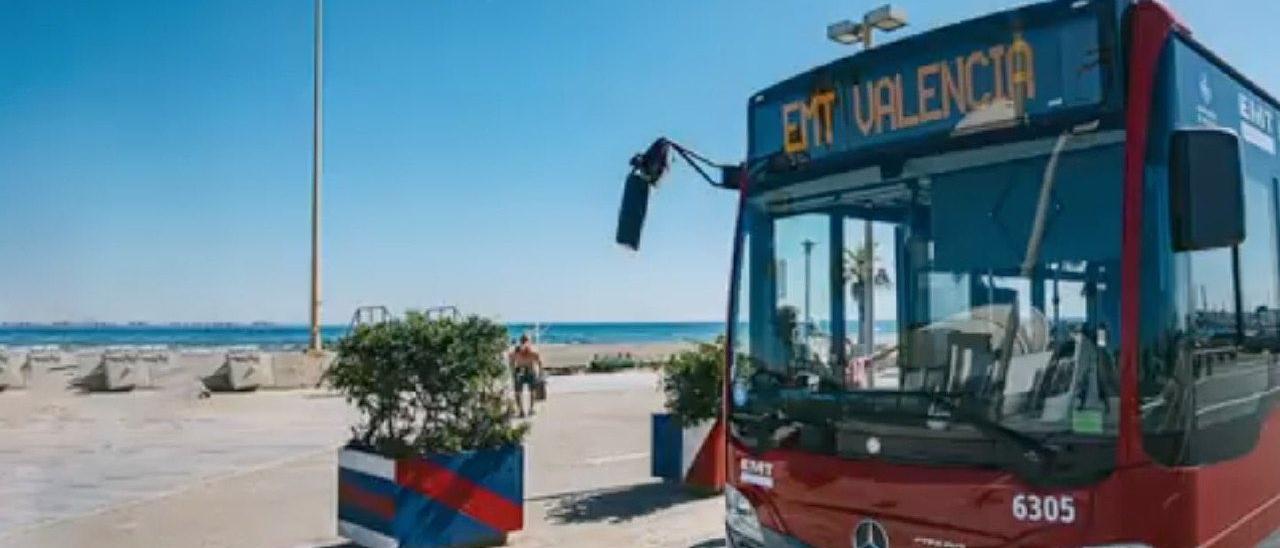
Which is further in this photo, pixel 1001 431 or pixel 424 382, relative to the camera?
pixel 424 382

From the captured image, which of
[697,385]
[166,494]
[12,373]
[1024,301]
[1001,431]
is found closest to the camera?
[1001,431]

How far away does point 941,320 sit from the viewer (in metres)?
4.16

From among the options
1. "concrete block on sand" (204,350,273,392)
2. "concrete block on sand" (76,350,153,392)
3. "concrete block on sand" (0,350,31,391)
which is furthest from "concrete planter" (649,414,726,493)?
"concrete block on sand" (0,350,31,391)

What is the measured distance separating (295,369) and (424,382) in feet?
63.8

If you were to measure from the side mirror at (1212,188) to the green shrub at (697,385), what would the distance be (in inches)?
266

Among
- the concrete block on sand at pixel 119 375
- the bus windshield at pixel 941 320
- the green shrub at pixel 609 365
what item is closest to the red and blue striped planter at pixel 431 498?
the bus windshield at pixel 941 320

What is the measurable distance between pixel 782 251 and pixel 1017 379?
1.52 m

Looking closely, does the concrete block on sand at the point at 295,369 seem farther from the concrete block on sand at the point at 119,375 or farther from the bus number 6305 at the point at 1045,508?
the bus number 6305 at the point at 1045,508

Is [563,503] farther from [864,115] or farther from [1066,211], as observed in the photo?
[1066,211]

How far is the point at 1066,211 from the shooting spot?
379 centimetres

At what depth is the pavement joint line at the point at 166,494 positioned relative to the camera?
29.0 ft

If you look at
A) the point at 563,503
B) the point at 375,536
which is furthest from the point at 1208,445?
the point at 563,503

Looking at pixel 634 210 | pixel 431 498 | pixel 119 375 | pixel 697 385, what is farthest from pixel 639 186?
pixel 119 375

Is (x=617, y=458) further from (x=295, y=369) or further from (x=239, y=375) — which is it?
(x=295, y=369)
